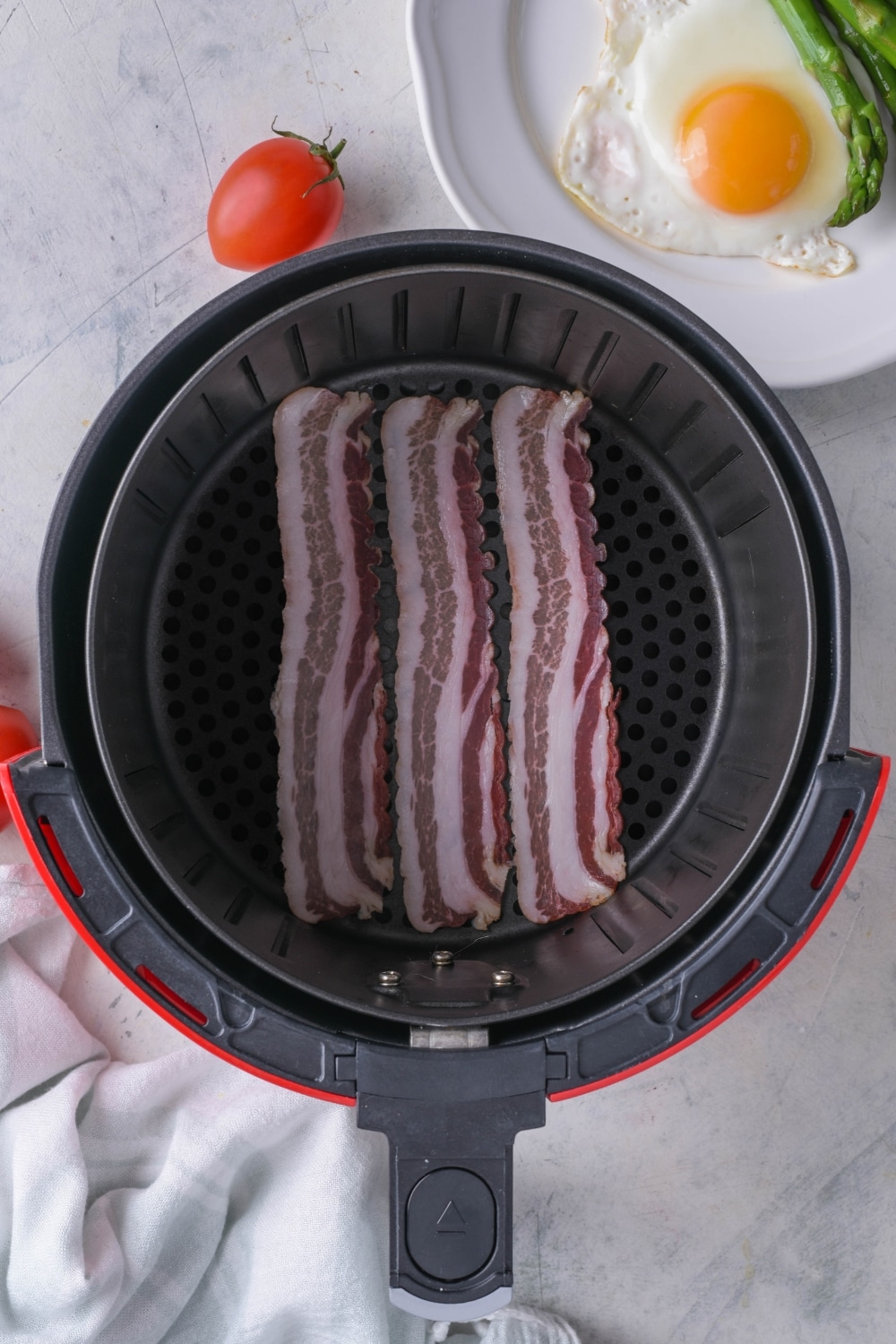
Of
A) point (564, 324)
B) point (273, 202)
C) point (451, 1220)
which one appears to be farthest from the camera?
point (273, 202)

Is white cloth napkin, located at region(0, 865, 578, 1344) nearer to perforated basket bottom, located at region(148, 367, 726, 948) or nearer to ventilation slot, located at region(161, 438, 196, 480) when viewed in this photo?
perforated basket bottom, located at region(148, 367, 726, 948)

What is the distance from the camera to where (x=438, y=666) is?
4.32ft

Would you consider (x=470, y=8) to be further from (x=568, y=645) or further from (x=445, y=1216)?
(x=445, y=1216)

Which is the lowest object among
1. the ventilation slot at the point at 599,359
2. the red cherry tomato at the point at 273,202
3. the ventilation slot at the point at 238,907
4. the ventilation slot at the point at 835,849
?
the ventilation slot at the point at 238,907

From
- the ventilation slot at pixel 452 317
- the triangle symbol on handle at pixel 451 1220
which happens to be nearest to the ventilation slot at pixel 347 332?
the ventilation slot at pixel 452 317

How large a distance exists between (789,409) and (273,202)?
738mm

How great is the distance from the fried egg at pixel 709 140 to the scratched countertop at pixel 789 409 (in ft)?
0.69

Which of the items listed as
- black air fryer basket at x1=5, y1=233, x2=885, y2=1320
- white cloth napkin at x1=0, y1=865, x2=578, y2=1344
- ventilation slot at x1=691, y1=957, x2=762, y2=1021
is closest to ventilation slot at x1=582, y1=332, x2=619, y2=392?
black air fryer basket at x1=5, y1=233, x2=885, y2=1320

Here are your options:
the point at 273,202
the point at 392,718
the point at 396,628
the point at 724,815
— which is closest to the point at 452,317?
the point at 273,202

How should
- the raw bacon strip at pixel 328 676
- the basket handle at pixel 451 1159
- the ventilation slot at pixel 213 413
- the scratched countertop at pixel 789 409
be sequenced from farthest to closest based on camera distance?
the scratched countertop at pixel 789 409 → the raw bacon strip at pixel 328 676 → the ventilation slot at pixel 213 413 → the basket handle at pixel 451 1159

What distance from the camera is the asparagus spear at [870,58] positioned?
4.36 feet

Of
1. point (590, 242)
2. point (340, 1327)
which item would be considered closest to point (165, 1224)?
point (340, 1327)

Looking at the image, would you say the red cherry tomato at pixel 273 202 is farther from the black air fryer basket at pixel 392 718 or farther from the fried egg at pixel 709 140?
the fried egg at pixel 709 140

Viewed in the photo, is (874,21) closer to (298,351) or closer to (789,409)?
(789,409)
